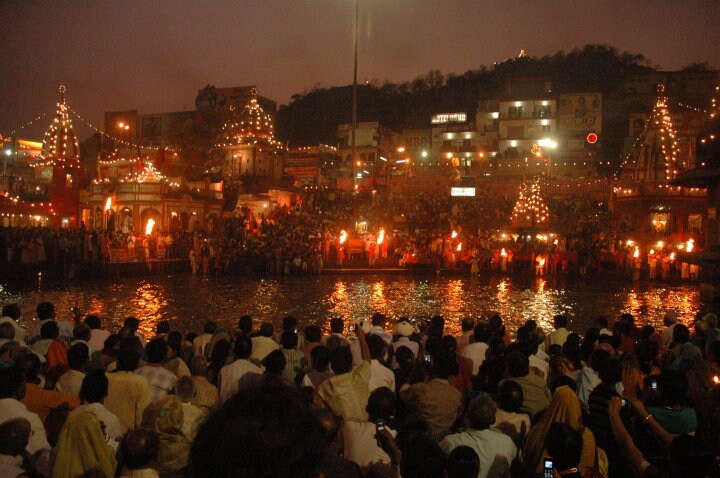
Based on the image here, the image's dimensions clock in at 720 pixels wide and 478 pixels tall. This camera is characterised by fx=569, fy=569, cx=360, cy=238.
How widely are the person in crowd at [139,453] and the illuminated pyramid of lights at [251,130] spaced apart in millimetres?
55615

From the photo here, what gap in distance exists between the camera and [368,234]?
122ft

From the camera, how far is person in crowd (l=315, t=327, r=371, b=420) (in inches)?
217

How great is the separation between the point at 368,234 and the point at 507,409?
32.0 m

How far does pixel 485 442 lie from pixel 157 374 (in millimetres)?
3788

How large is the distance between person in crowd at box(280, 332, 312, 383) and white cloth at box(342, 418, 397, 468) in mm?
2534

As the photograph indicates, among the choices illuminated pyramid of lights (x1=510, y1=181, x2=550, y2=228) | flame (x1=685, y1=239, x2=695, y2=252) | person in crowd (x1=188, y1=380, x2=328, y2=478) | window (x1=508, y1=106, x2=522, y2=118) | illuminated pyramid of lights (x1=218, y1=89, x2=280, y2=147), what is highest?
window (x1=508, y1=106, x2=522, y2=118)

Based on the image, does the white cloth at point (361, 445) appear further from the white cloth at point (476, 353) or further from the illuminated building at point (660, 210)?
the illuminated building at point (660, 210)

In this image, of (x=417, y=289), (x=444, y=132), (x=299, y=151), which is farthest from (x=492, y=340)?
(x=444, y=132)

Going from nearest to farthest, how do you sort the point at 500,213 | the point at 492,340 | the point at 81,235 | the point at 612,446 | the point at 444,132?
the point at 612,446 < the point at 492,340 < the point at 81,235 < the point at 500,213 < the point at 444,132

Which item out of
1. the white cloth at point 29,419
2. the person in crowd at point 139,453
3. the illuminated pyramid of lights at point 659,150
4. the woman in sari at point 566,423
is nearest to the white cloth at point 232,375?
the white cloth at point 29,419

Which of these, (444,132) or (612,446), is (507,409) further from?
(444,132)

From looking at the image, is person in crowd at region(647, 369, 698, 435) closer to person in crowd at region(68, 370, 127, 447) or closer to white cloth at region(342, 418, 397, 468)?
white cloth at region(342, 418, 397, 468)

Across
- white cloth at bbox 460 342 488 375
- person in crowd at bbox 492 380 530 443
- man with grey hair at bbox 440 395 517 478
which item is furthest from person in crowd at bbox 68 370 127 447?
white cloth at bbox 460 342 488 375

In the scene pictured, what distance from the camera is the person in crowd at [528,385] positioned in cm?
593
